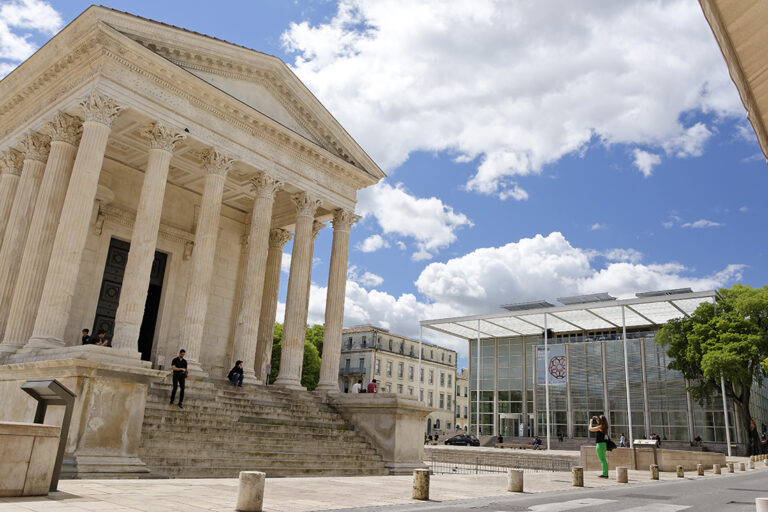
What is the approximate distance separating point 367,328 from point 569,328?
1387 inches

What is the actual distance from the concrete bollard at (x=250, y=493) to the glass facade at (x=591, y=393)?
4455cm

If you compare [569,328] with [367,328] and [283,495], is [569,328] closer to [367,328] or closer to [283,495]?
[367,328]

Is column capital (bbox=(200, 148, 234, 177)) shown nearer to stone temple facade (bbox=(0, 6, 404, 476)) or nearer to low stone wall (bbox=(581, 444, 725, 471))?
stone temple facade (bbox=(0, 6, 404, 476))

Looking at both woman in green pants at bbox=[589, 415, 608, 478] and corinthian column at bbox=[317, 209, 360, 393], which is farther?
corinthian column at bbox=[317, 209, 360, 393]

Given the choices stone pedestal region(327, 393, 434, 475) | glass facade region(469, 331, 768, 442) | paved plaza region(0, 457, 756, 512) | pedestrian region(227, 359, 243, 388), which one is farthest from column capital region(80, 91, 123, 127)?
glass facade region(469, 331, 768, 442)

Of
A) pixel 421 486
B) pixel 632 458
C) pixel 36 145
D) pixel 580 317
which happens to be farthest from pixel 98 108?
pixel 580 317

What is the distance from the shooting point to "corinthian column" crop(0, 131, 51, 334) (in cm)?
1912

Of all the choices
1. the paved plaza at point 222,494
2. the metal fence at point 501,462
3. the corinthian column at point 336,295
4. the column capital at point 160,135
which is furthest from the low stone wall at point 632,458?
the column capital at point 160,135

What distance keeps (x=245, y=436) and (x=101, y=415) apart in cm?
478

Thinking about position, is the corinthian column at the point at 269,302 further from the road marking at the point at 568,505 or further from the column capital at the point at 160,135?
the road marking at the point at 568,505

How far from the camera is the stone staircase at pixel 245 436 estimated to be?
14.0 m

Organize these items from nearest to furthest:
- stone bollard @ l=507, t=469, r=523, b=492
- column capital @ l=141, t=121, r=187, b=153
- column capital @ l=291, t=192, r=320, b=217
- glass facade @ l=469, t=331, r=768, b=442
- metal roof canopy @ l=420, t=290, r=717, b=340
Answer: stone bollard @ l=507, t=469, r=523, b=492, column capital @ l=141, t=121, r=187, b=153, column capital @ l=291, t=192, r=320, b=217, metal roof canopy @ l=420, t=290, r=717, b=340, glass facade @ l=469, t=331, r=768, b=442

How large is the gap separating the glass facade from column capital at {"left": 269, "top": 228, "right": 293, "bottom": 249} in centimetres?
2807

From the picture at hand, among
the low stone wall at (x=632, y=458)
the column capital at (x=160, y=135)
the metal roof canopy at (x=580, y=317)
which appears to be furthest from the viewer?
the metal roof canopy at (x=580, y=317)
